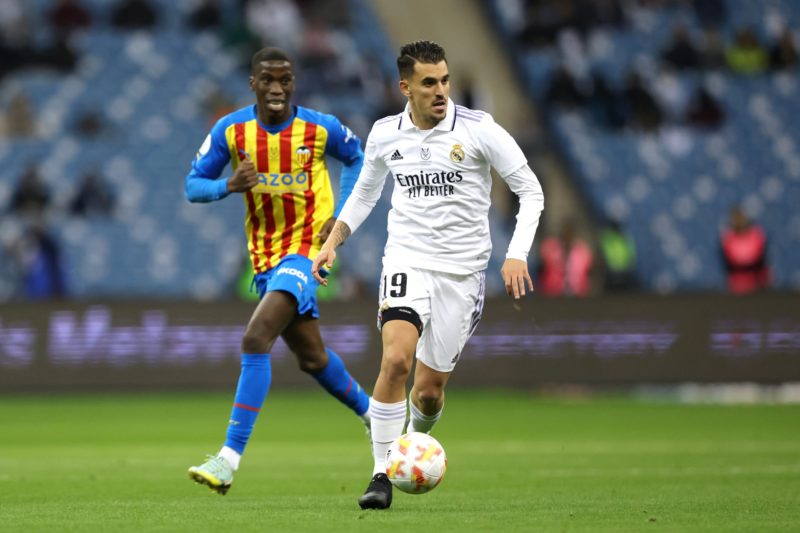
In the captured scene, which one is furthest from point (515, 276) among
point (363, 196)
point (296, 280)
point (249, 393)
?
point (249, 393)

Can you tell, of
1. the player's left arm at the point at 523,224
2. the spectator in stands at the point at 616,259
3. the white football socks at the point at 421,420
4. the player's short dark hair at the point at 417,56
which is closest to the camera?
the player's left arm at the point at 523,224

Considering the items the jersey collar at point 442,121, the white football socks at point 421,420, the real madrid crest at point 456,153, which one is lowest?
the white football socks at point 421,420

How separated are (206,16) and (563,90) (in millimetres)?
6052

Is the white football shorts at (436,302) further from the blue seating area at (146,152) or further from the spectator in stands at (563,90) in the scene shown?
the spectator in stands at (563,90)

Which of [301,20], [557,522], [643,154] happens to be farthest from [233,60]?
[557,522]

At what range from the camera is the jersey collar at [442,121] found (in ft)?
25.2

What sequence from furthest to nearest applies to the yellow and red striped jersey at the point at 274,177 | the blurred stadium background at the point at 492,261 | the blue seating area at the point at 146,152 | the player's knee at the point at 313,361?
the blue seating area at the point at 146,152 < the blurred stadium background at the point at 492,261 < the player's knee at the point at 313,361 < the yellow and red striped jersey at the point at 274,177

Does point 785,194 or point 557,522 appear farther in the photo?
point 785,194

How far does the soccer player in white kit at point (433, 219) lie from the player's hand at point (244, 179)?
0.70 m

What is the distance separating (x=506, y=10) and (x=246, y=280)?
8905mm

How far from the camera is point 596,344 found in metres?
17.5

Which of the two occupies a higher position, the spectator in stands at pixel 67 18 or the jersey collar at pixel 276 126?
the jersey collar at pixel 276 126

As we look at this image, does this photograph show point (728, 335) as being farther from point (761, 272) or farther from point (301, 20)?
point (301, 20)

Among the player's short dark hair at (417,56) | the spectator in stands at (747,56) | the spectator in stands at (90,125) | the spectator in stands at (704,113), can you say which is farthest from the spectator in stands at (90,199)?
the player's short dark hair at (417,56)
